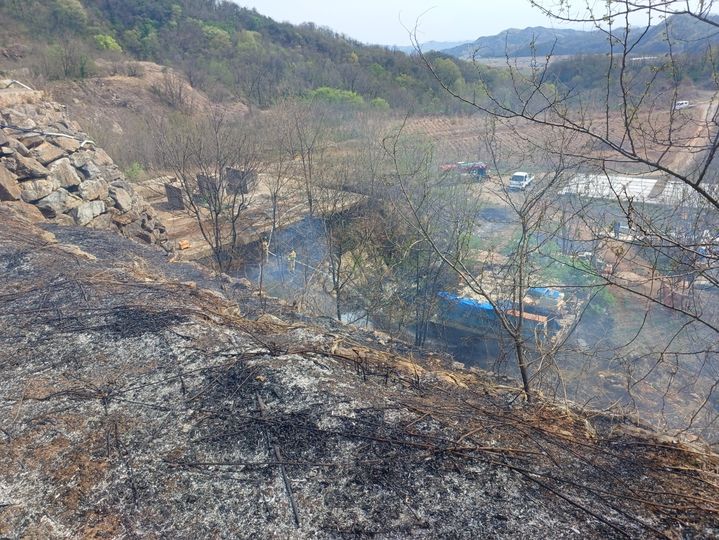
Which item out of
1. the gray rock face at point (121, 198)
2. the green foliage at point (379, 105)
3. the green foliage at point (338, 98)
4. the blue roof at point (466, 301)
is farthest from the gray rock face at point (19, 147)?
the green foliage at point (379, 105)

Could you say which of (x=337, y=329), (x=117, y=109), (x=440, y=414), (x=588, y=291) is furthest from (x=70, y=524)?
(x=117, y=109)

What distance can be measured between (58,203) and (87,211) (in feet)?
1.83

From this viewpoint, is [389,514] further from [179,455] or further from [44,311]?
[44,311]

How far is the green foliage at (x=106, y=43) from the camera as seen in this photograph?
3152cm

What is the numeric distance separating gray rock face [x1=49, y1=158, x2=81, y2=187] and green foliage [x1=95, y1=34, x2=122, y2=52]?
27.5m

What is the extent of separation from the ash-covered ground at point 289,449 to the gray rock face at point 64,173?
6.04 metres

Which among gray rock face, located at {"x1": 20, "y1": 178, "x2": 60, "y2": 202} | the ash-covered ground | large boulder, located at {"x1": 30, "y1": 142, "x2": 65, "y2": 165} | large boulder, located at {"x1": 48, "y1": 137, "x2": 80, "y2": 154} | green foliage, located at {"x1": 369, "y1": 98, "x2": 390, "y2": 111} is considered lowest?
the ash-covered ground

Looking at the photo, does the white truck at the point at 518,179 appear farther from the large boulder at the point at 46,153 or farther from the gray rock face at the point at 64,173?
the large boulder at the point at 46,153

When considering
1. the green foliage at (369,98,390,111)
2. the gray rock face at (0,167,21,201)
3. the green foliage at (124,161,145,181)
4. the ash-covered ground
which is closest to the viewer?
the ash-covered ground

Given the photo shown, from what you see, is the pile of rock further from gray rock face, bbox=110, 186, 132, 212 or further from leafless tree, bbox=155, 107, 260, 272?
leafless tree, bbox=155, 107, 260, 272

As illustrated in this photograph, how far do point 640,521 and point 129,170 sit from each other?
16444 millimetres

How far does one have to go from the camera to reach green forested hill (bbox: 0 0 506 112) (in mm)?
29594

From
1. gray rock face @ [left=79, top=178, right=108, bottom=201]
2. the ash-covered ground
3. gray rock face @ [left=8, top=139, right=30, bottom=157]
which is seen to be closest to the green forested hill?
gray rock face @ [left=79, top=178, right=108, bottom=201]

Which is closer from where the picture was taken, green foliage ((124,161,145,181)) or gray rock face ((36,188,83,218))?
gray rock face ((36,188,83,218))
